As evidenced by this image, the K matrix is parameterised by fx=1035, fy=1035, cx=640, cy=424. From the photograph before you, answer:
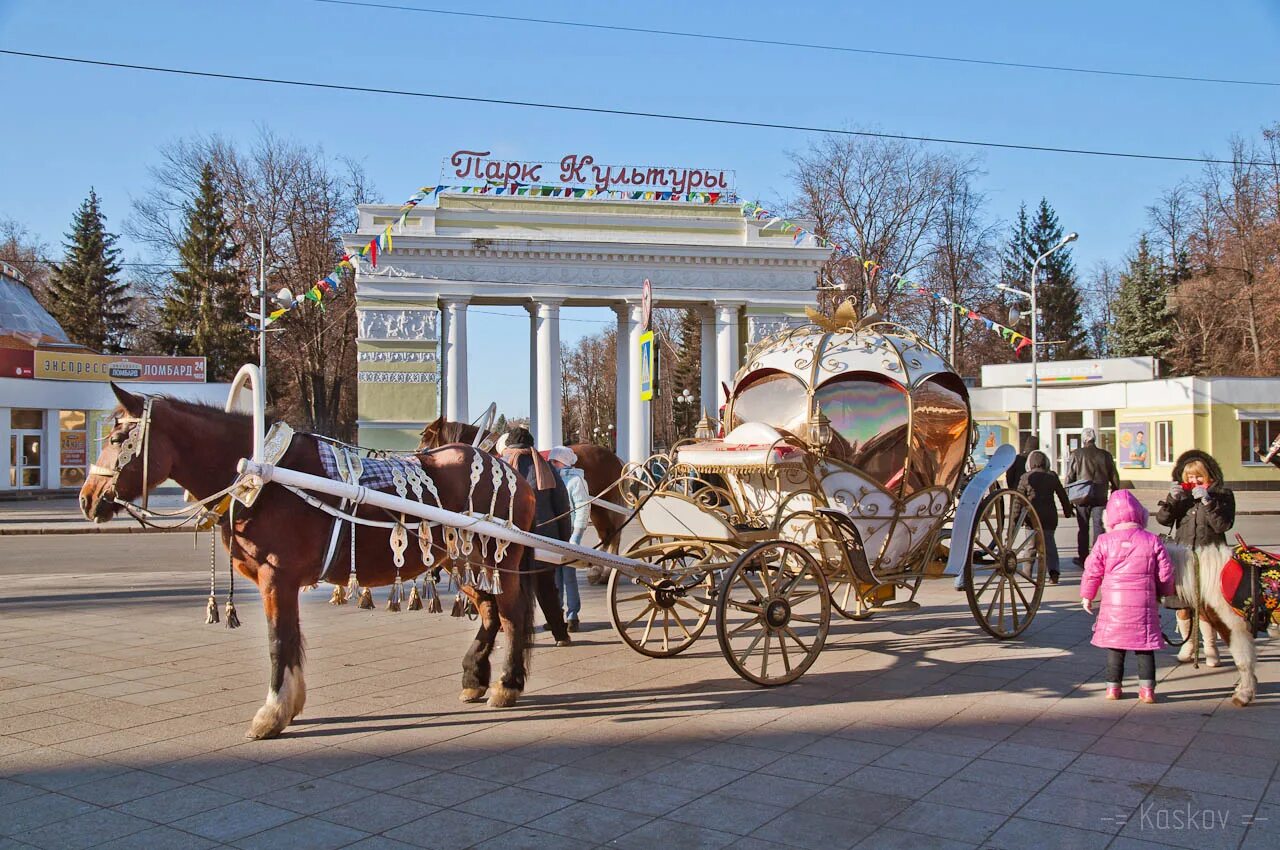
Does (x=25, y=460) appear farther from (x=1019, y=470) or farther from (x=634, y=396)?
(x=1019, y=470)

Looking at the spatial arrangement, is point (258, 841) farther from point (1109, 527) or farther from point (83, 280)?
point (83, 280)

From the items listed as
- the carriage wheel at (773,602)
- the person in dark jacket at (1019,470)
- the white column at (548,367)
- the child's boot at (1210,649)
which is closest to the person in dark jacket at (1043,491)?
the person in dark jacket at (1019,470)

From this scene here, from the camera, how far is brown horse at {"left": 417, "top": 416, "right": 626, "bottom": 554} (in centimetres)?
973

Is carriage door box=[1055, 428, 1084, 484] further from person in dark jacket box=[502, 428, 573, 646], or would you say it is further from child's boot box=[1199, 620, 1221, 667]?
person in dark jacket box=[502, 428, 573, 646]

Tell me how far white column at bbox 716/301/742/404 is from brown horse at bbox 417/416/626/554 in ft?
99.9

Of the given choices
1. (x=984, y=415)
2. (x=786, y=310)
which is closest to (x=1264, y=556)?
(x=786, y=310)

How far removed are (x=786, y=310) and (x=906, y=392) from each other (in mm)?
36403

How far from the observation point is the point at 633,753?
20.1ft

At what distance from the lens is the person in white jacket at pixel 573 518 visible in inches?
409

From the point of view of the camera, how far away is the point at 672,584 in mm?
8445

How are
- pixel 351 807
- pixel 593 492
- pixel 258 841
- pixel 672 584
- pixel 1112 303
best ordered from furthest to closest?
pixel 1112 303
pixel 593 492
pixel 672 584
pixel 351 807
pixel 258 841

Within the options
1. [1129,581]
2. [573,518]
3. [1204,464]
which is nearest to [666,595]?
[573,518]

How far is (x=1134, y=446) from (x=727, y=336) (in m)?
18.0

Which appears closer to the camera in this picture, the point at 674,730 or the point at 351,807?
the point at 351,807
